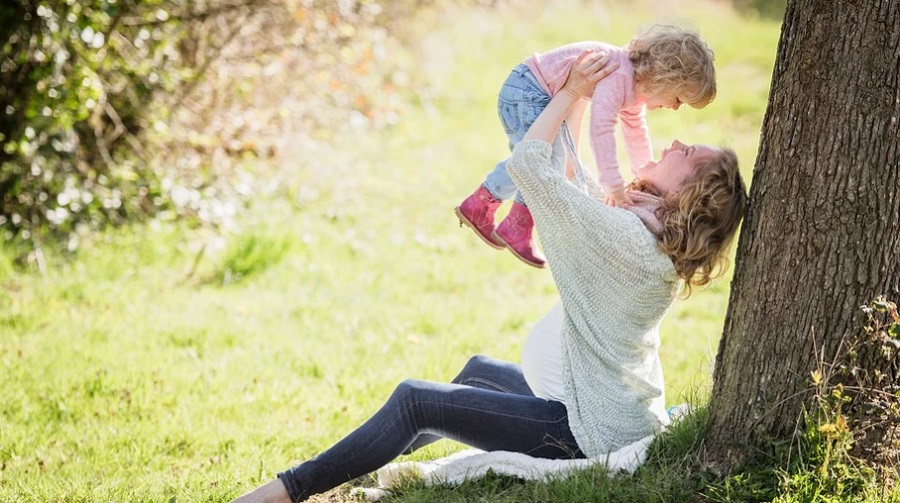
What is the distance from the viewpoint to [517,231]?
334 centimetres

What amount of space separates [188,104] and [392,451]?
4586 mm

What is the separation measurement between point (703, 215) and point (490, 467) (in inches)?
42.9

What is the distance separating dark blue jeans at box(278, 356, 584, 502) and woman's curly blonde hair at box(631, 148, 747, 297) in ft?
2.07

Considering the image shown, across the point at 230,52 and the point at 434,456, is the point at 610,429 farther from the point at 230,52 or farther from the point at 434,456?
the point at 230,52

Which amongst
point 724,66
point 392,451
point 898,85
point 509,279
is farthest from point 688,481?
point 724,66

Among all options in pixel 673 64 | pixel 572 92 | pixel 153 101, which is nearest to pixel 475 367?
pixel 572 92

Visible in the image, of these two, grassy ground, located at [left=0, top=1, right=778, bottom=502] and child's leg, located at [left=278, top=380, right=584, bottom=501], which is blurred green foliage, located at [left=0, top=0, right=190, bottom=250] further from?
child's leg, located at [left=278, top=380, right=584, bottom=501]

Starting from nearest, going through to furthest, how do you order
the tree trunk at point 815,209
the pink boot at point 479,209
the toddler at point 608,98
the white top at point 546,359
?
1. the tree trunk at point 815,209
2. the toddler at point 608,98
3. the white top at point 546,359
4. the pink boot at point 479,209

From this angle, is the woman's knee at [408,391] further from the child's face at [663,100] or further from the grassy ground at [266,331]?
the child's face at [663,100]

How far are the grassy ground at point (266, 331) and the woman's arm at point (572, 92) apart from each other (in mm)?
411

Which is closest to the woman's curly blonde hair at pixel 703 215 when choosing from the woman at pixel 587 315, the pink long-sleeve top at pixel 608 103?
the woman at pixel 587 315

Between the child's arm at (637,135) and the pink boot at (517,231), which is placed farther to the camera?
the pink boot at (517,231)

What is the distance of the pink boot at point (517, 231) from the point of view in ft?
10.9

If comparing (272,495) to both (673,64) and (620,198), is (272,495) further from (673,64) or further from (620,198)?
(673,64)
